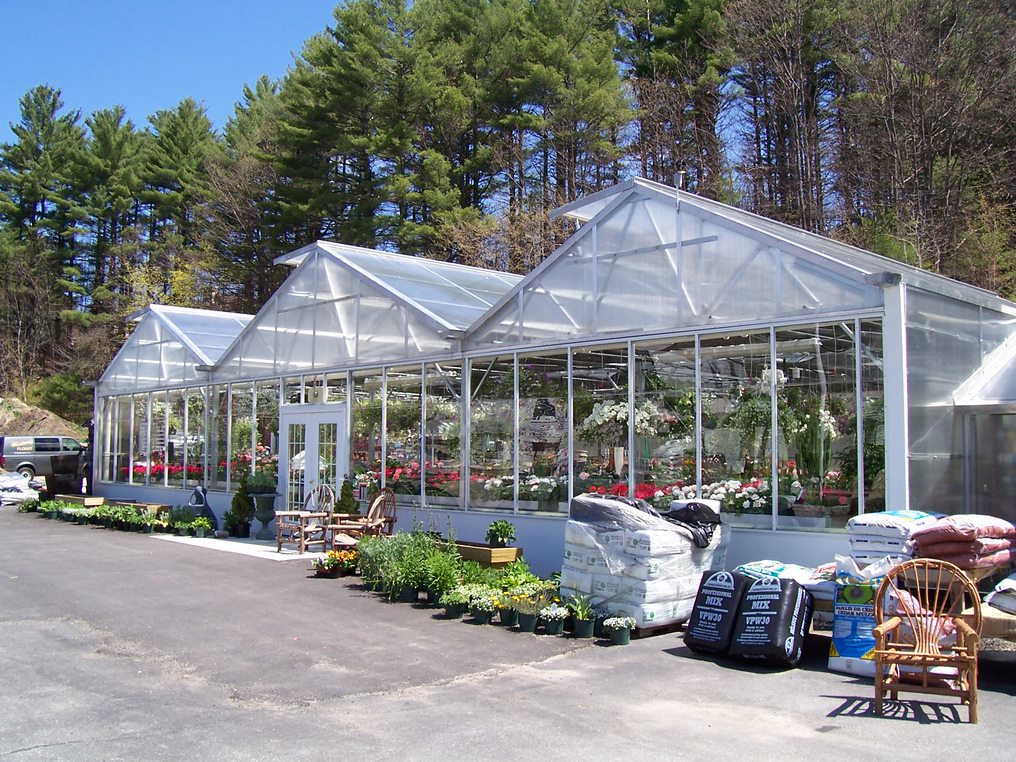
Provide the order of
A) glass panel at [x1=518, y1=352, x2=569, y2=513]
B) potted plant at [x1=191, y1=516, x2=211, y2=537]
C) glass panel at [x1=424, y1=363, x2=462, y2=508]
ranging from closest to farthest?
glass panel at [x1=518, y1=352, x2=569, y2=513]
glass panel at [x1=424, y1=363, x2=462, y2=508]
potted plant at [x1=191, y1=516, x2=211, y2=537]

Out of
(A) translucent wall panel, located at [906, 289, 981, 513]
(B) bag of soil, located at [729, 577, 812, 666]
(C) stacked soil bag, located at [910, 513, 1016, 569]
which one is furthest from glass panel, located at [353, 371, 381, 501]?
(C) stacked soil bag, located at [910, 513, 1016, 569]

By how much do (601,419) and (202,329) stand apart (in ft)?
39.3

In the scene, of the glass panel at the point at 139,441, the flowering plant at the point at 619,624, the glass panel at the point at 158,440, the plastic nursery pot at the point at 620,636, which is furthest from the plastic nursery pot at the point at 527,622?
the glass panel at the point at 139,441

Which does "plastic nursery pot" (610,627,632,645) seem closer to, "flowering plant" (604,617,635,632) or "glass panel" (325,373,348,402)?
"flowering plant" (604,617,635,632)

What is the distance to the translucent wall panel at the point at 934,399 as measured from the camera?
28.1 ft

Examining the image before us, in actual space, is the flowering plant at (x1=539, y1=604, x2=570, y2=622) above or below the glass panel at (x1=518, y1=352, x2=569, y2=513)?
below

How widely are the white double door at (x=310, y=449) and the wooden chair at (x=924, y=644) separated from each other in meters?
9.81

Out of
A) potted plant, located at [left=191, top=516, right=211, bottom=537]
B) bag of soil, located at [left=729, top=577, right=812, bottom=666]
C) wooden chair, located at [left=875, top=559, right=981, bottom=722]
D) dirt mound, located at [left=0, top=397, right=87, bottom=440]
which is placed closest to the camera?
wooden chair, located at [left=875, top=559, right=981, bottom=722]

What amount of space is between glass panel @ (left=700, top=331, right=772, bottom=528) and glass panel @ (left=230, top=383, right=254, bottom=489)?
9.97 m

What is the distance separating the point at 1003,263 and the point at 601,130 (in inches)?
461

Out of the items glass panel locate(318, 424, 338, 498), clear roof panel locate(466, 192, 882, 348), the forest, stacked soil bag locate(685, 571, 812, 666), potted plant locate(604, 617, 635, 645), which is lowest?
potted plant locate(604, 617, 635, 645)

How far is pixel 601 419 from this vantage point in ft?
35.9

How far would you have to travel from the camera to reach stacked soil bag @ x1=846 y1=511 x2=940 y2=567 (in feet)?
23.6

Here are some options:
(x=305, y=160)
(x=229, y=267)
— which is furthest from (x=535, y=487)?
(x=229, y=267)
